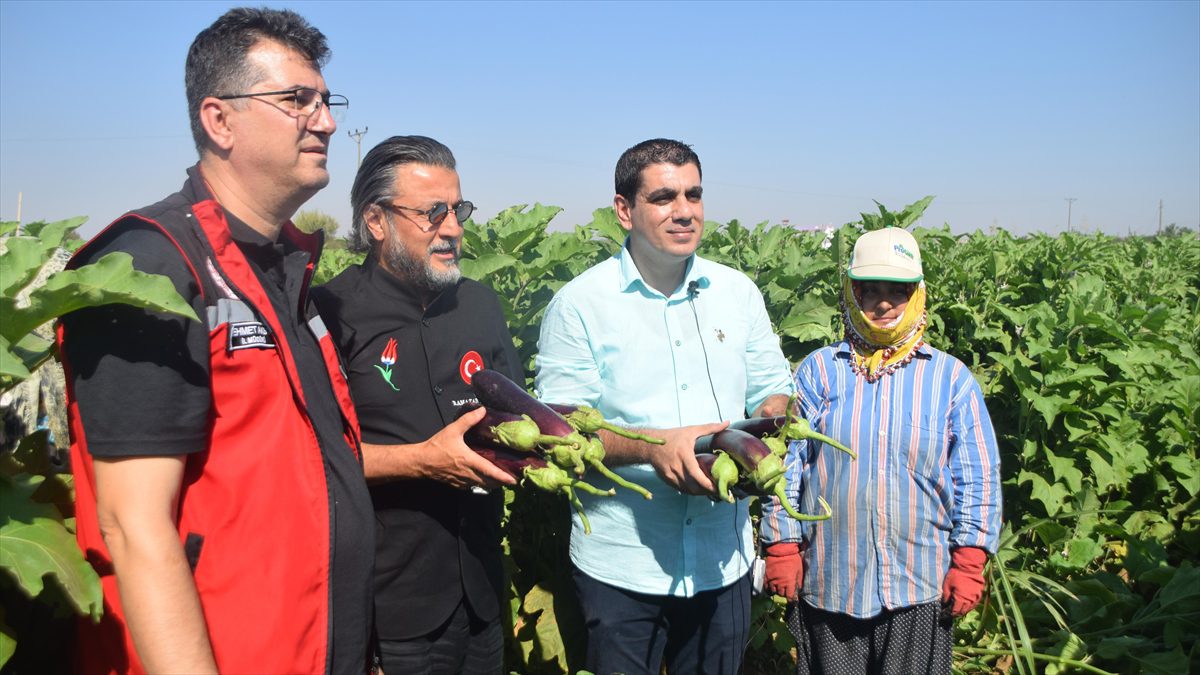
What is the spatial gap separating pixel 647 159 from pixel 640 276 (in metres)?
0.45

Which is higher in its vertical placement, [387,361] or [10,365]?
[10,365]

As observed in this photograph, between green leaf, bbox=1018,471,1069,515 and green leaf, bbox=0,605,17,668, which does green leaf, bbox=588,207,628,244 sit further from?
green leaf, bbox=0,605,17,668

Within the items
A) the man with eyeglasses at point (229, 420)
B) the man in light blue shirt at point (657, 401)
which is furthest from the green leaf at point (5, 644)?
the man in light blue shirt at point (657, 401)

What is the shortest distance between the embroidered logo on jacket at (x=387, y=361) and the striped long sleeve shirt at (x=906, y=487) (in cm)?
159

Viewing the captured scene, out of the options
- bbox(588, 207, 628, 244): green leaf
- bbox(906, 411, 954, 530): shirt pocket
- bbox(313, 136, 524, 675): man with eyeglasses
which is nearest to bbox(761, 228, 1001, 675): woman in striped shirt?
bbox(906, 411, 954, 530): shirt pocket

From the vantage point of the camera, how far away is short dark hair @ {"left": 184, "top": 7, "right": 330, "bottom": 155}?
194 cm

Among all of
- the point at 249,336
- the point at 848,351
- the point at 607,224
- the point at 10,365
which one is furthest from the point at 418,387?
the point at 607,224

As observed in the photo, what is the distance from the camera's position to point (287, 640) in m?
1.85

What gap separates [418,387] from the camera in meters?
2.78

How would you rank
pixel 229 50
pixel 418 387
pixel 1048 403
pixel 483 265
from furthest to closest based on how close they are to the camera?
pixel 1048 403
pixel 483 265
pixel 418 387
pixel 229 50

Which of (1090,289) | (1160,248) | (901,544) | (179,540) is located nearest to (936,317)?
(1090,289)

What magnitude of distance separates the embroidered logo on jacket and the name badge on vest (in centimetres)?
85

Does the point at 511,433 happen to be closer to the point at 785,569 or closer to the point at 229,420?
the point at 229,420

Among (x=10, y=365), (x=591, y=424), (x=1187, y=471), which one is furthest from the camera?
(x=1187, y=471)
